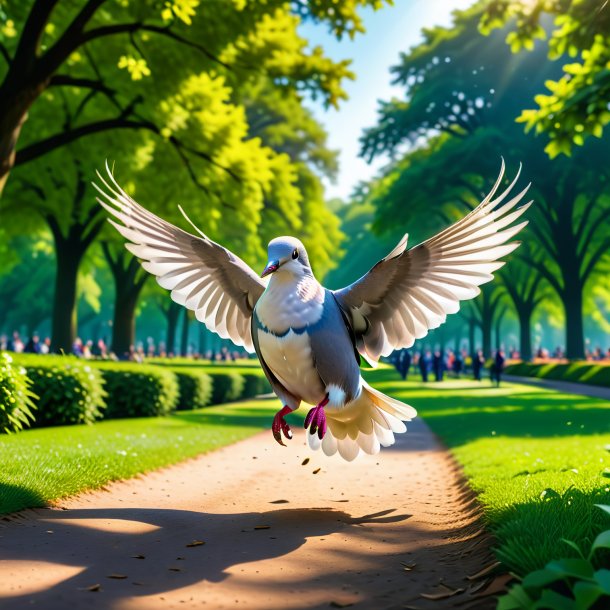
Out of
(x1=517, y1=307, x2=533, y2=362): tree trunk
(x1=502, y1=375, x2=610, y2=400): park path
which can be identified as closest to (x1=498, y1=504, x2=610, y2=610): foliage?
(x1=502, y1=375, x2=610, y2=400): park path

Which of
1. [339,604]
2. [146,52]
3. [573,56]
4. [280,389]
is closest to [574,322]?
[573,56]

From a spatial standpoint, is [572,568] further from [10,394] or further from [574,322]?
[574,322]

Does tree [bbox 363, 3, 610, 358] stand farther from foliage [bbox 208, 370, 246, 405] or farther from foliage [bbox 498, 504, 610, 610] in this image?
foliage [bbox 498, 504, 610, 610]

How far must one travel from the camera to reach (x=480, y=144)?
24.9 m

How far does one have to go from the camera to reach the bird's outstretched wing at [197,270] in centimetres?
578

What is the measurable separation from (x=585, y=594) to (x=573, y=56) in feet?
31.1

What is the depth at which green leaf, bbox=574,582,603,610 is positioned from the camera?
297 centimetres

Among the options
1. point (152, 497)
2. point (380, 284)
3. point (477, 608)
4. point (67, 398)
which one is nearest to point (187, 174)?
point (67, 398)

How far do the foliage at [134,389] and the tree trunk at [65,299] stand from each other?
6.58m

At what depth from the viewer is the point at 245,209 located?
17031 mm

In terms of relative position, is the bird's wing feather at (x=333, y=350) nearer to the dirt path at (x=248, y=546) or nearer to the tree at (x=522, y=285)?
A: the dirt path at (x=248, y=546)

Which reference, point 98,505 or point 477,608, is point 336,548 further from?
point 98,505

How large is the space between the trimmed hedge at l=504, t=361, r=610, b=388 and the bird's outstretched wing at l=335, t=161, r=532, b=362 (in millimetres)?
23470

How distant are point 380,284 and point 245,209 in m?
12.1
